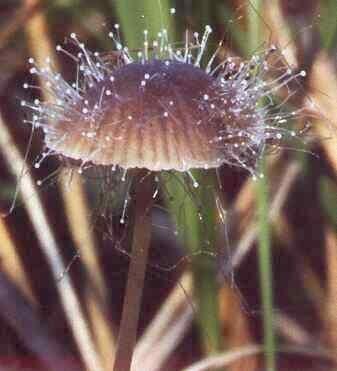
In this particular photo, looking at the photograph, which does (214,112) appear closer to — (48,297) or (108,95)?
(108,95)

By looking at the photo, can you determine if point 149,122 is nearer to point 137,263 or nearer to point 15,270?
point 137,263

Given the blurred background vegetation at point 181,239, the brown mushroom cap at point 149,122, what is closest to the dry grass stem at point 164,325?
the blurred background vegetation at point 181,239

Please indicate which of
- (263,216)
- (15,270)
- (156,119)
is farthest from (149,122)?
(15,270)

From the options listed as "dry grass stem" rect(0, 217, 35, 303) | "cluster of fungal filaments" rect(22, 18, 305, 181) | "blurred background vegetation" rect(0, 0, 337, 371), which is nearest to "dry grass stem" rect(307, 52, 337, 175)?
"blurred background vegetation" rect(0, 0, 337, 371)

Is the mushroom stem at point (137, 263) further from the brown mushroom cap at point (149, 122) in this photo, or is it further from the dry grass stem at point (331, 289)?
the dry grass stem at point (331, 289)

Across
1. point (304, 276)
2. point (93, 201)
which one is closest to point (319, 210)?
point (304, 276)

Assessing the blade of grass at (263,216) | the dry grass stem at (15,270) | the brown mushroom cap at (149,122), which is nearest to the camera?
the brown mushroom cap at (149,122)

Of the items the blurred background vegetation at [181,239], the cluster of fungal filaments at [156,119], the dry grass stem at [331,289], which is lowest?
the dry grass stem at [331,289]
